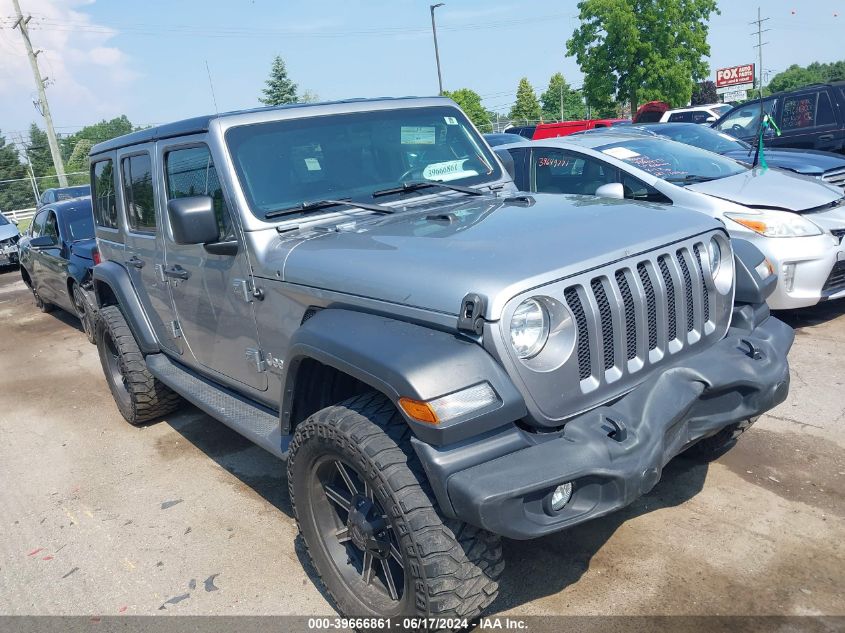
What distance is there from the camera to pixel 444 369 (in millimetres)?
2301

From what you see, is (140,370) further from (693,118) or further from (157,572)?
(693,118)

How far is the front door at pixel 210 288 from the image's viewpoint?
3510 millimetres

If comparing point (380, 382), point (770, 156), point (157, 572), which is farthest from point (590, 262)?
point (770, 156)

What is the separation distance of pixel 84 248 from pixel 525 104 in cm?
6490

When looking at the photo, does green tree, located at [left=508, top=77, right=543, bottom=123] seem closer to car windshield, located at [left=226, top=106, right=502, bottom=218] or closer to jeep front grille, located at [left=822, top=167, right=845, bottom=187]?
jeep front grille, located at [left=822, top=167, right=845, bottom=187]

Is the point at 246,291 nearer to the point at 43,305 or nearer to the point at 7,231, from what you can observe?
the point at 43,305

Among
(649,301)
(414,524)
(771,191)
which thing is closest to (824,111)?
(771,191)

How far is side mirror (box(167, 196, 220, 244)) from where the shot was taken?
3.22m

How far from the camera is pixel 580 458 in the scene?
233 cm

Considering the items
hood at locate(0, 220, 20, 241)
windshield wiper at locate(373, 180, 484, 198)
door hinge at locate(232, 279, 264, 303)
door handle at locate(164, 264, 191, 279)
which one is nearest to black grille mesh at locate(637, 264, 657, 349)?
windshield wiper at locate(373, 180, 484, 198)

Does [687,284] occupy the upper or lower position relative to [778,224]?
upper

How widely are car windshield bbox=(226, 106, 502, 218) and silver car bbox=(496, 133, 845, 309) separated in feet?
3.69

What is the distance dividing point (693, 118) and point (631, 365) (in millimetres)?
19713

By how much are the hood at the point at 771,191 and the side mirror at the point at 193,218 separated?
4.30 meters
